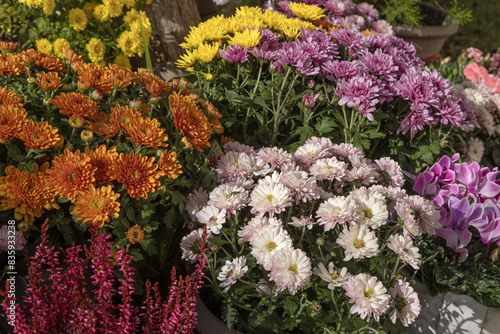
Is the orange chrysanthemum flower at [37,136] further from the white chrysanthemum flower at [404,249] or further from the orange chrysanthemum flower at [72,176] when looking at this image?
the white chrysanthemum flower at [404,249]

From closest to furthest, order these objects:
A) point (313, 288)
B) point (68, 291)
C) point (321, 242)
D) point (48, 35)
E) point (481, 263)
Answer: point (68, 291)
point (321, 242)
point (313, 288)
point (481, 263)
point (48, 35)

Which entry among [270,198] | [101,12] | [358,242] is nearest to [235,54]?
[270,198]

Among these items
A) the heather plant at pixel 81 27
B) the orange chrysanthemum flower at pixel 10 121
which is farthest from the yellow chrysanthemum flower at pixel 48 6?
the orange chrysanthemum flower at pixel 10 121

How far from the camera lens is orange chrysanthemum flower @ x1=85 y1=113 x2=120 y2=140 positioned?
5.06 feet

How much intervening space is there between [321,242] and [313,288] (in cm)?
22

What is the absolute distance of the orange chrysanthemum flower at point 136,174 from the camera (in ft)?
4.75

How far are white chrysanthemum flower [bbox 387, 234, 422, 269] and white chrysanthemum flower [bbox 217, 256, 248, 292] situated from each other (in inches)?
17.8

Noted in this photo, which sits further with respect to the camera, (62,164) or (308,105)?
(308,105)

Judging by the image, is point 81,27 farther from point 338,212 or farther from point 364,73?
point 338,212

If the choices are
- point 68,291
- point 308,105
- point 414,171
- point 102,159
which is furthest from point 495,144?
point 68,291

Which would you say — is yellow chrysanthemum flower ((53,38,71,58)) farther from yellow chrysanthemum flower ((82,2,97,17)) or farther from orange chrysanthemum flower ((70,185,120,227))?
orange chrysanthemum flower ((70,185,120,227))

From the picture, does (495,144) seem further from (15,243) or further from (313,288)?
(15,243)

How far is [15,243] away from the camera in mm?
1474

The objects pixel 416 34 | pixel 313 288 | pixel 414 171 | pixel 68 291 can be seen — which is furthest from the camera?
pixel 416 34
